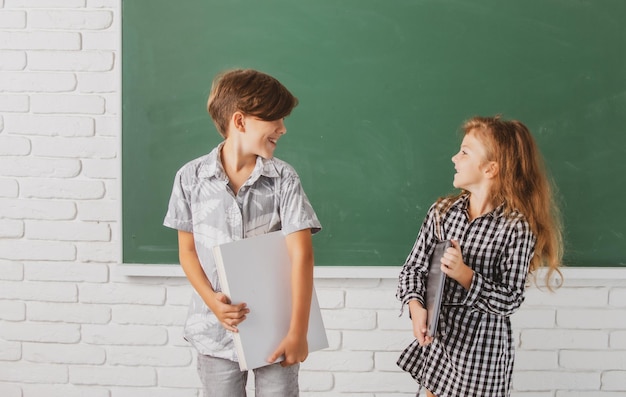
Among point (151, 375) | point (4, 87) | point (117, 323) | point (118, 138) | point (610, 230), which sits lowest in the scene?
point (151, 375)

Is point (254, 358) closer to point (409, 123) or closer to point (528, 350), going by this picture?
point (409, 123)

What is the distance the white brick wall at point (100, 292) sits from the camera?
6.76ft

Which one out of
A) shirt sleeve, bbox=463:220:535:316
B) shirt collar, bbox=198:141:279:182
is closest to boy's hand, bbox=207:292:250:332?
shirt collar, bbox=198:141:279:182

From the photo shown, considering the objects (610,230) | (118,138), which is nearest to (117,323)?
(118,138)

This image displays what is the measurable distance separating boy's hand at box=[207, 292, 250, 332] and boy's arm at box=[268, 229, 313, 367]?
11cm

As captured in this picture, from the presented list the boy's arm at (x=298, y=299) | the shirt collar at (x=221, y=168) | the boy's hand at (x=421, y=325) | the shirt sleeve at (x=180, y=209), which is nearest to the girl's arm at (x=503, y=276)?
the boy's hand at (x=421, y=325)

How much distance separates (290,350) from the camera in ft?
4.57

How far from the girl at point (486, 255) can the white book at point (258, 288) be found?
317 millimetres

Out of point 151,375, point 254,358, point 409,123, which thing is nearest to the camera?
point 254,358

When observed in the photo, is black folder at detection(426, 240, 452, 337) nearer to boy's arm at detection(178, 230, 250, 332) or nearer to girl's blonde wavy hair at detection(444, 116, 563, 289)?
girl's blonde wavy hair at detection(444, 116, 563, 289)

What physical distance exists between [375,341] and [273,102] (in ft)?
3.40

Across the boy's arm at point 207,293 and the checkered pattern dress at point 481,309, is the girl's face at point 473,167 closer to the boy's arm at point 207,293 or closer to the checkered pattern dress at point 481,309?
the checkered pattern dress at point 481,309

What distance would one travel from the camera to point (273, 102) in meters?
1.40

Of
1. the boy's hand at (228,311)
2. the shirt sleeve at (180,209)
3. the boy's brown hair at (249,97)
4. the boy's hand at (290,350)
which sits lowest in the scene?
the boy's hand at (290,350)
